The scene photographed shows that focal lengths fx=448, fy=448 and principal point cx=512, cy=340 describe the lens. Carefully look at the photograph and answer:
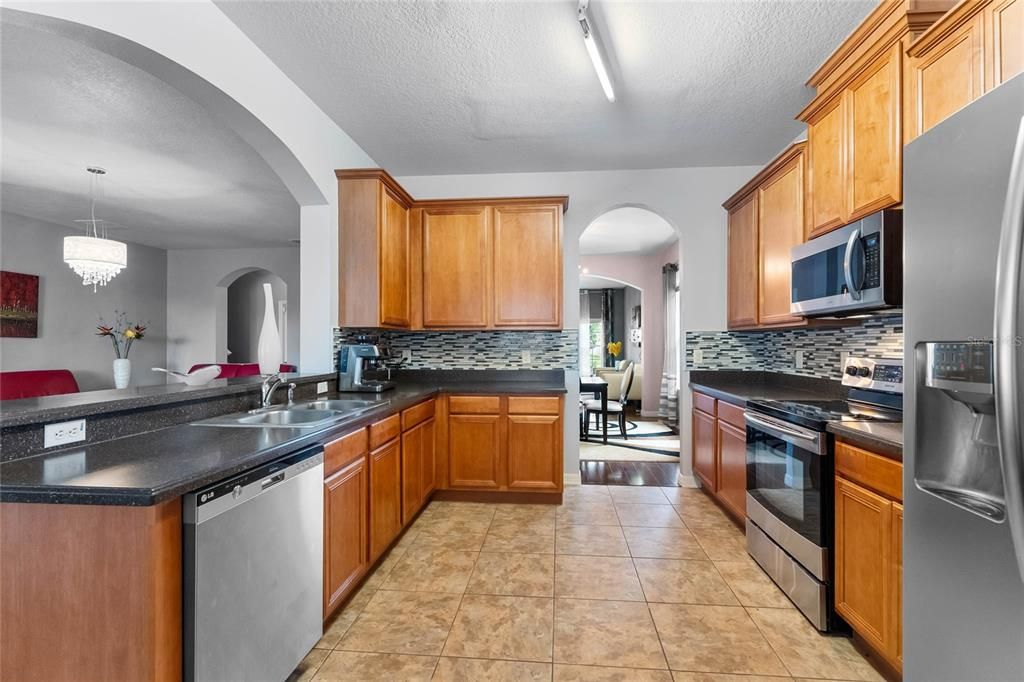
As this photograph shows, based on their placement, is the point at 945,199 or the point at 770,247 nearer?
the point at 945,199

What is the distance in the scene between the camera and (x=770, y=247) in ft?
9.69

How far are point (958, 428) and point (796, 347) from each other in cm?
250

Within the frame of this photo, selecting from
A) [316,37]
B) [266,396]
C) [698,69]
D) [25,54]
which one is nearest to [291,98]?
[316,37]

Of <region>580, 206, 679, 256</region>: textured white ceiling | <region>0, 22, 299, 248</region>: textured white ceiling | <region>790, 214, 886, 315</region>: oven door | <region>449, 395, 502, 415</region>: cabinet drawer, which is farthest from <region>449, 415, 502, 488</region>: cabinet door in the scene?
<region>0, 22, 299, 248</region>: textured white ceiling

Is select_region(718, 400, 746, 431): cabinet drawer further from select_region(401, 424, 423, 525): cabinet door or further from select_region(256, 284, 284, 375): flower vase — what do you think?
select_region(256, 284, 284, 375): flower vase

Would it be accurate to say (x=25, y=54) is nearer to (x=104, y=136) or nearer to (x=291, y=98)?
(x=104, y=136)

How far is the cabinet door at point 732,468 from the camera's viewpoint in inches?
107

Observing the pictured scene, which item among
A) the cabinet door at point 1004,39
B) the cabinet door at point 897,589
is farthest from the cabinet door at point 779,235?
the cabinet door at point 897,589

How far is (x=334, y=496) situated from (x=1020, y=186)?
2.22 m

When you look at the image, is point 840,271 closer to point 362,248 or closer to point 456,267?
point 456,267

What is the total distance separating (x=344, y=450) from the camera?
199 centimetres

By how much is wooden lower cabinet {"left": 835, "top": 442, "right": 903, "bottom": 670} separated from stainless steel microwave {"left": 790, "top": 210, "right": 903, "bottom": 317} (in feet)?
2.19

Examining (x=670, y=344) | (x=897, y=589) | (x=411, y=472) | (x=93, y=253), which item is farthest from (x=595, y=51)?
(x=670, y=344)

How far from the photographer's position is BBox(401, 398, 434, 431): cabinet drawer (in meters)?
2.79
